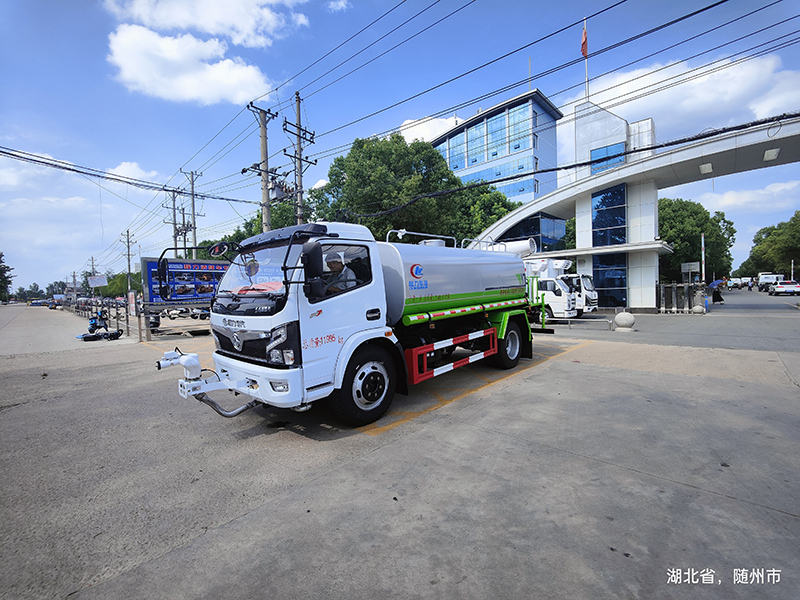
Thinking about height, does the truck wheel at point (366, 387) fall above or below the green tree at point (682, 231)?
below

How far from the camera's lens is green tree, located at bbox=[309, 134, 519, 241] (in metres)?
22.0

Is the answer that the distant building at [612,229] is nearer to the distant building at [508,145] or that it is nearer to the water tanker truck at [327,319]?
the water tanker truck at [327,319]

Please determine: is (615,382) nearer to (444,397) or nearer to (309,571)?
(444,397)

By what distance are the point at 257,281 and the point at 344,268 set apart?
42.5 inches

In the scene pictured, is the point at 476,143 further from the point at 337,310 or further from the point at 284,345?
the point at 284,345

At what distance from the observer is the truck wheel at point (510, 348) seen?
300 inches

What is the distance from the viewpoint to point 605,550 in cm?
249

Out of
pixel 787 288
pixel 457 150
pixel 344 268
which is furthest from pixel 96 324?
pixel 457 150

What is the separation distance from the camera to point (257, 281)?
4613 millimetres

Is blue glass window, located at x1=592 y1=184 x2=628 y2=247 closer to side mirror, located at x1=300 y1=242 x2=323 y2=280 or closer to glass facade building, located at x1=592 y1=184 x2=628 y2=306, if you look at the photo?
glass facade building, located at x1=592 y1=184 x2=628 y2=306

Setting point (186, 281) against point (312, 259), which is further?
point (186, 281)

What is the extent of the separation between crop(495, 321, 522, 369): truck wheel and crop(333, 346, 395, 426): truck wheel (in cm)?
328

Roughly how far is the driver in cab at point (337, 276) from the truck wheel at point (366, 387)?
832mm

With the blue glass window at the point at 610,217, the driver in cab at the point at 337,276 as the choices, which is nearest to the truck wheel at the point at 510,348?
the driver in cab at the point at 337,276
